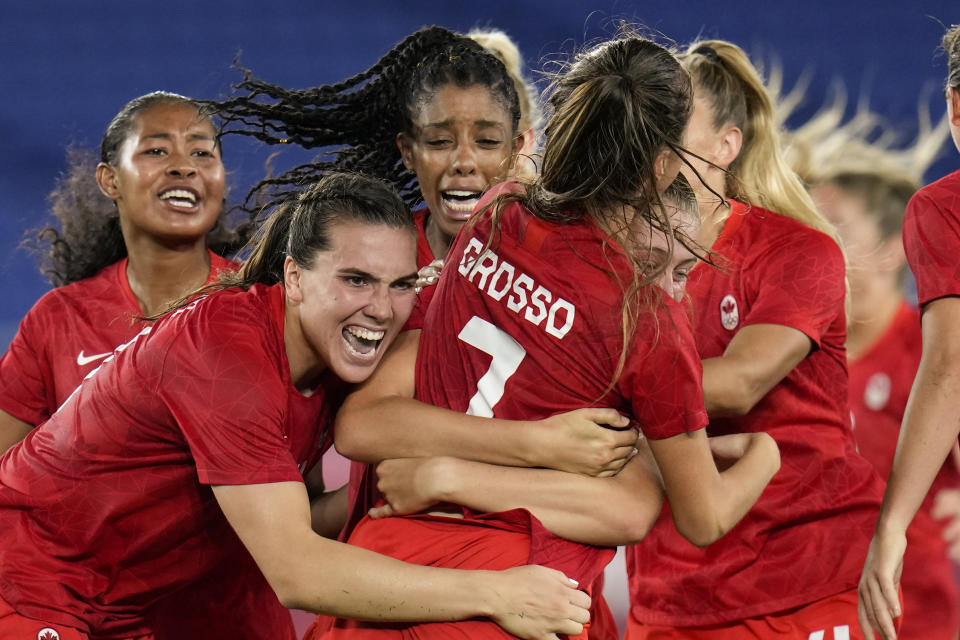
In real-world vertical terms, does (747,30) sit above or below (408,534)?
above

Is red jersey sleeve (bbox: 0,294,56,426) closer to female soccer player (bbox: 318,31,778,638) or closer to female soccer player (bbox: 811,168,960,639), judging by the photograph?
female soccer player (bbox: 318,31,778,638)

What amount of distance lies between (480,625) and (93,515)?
3.09ft

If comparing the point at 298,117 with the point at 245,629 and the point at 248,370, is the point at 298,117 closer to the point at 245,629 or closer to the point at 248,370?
the point at 248,370

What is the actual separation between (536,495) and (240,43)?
424cm

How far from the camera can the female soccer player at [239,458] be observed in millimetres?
2180

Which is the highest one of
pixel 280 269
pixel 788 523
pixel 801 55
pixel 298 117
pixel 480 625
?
pixel 801 55

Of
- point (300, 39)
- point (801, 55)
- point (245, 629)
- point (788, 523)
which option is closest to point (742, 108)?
point (788, 523)

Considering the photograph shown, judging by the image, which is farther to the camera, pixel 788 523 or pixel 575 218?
pixel 788 523

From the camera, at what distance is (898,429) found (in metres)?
4.43

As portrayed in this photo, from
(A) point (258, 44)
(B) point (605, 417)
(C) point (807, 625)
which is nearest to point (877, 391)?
(C) point (807, 625)

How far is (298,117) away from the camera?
10.6 feet

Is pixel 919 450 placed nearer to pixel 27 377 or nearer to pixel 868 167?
pixel 868 167

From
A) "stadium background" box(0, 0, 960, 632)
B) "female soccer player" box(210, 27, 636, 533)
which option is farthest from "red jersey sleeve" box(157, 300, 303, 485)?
"stadium background" box(0, 0, 960, 632)

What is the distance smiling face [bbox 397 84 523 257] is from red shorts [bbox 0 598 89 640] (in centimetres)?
142
